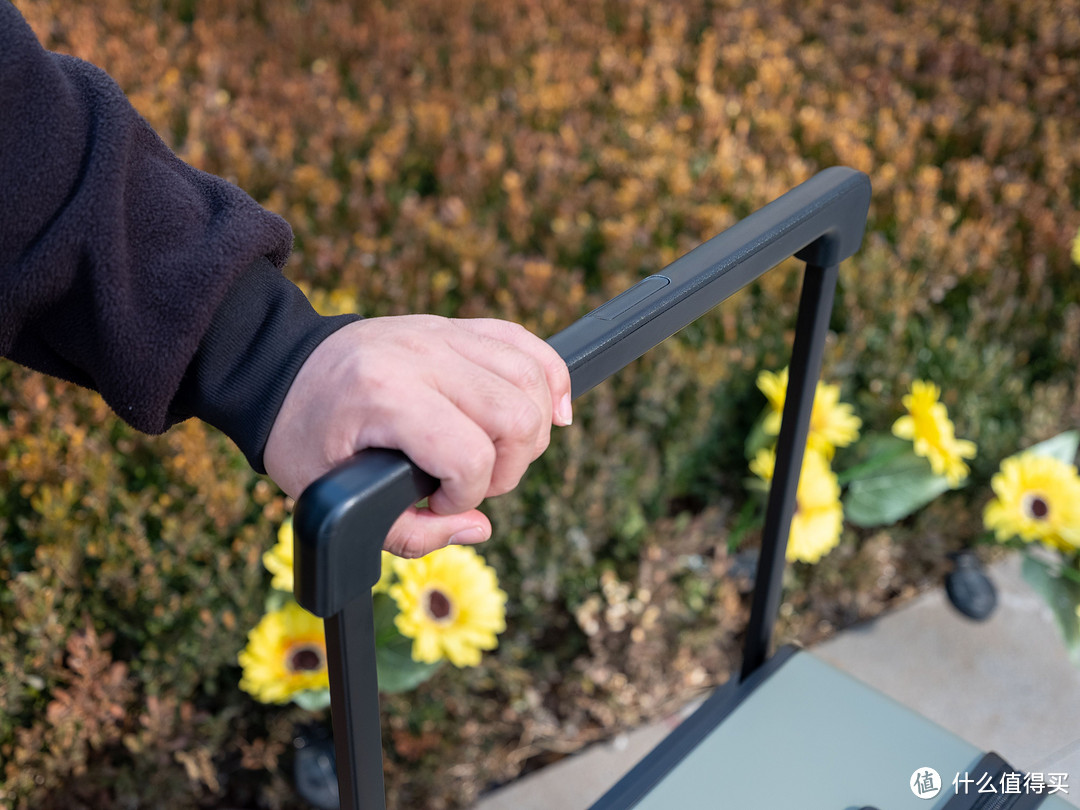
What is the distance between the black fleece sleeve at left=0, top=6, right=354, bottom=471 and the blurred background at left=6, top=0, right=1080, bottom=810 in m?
0.84

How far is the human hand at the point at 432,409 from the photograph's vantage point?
0.71 meters

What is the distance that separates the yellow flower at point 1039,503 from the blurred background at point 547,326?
18 centimetres

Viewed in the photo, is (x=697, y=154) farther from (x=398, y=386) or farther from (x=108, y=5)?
Answer: (x=398, y=386)

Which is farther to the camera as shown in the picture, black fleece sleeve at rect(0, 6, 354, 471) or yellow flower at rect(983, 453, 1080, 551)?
yellow flower at rect(983, 453, 1080, 551)

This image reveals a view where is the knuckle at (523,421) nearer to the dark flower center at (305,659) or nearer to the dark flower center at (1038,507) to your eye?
the dark flower center at (305,659)

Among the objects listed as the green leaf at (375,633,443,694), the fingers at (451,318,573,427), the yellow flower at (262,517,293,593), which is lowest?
the green leaf at (375,633,443,694)

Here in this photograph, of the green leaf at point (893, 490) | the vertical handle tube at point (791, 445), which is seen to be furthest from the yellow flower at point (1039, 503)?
the vertical handle tube at point (791, 445)

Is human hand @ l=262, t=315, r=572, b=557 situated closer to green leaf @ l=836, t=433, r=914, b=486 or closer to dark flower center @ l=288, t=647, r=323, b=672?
dark flower center @ l=288, t=647, r=323, b=672

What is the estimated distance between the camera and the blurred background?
5.34ft

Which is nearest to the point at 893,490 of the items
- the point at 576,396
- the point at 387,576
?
the point at 387,576

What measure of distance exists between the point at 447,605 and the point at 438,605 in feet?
0.05

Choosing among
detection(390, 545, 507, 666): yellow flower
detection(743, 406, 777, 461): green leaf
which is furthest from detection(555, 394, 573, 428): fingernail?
detection(743, 406, 777, 461): green leaf

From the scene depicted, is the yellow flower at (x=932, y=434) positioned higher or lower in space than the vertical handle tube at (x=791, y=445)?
lower

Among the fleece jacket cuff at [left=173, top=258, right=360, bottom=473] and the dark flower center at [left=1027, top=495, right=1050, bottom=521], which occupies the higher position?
the fleece jacket cuff at [left=173, top=258, right=360, bottom=473]
